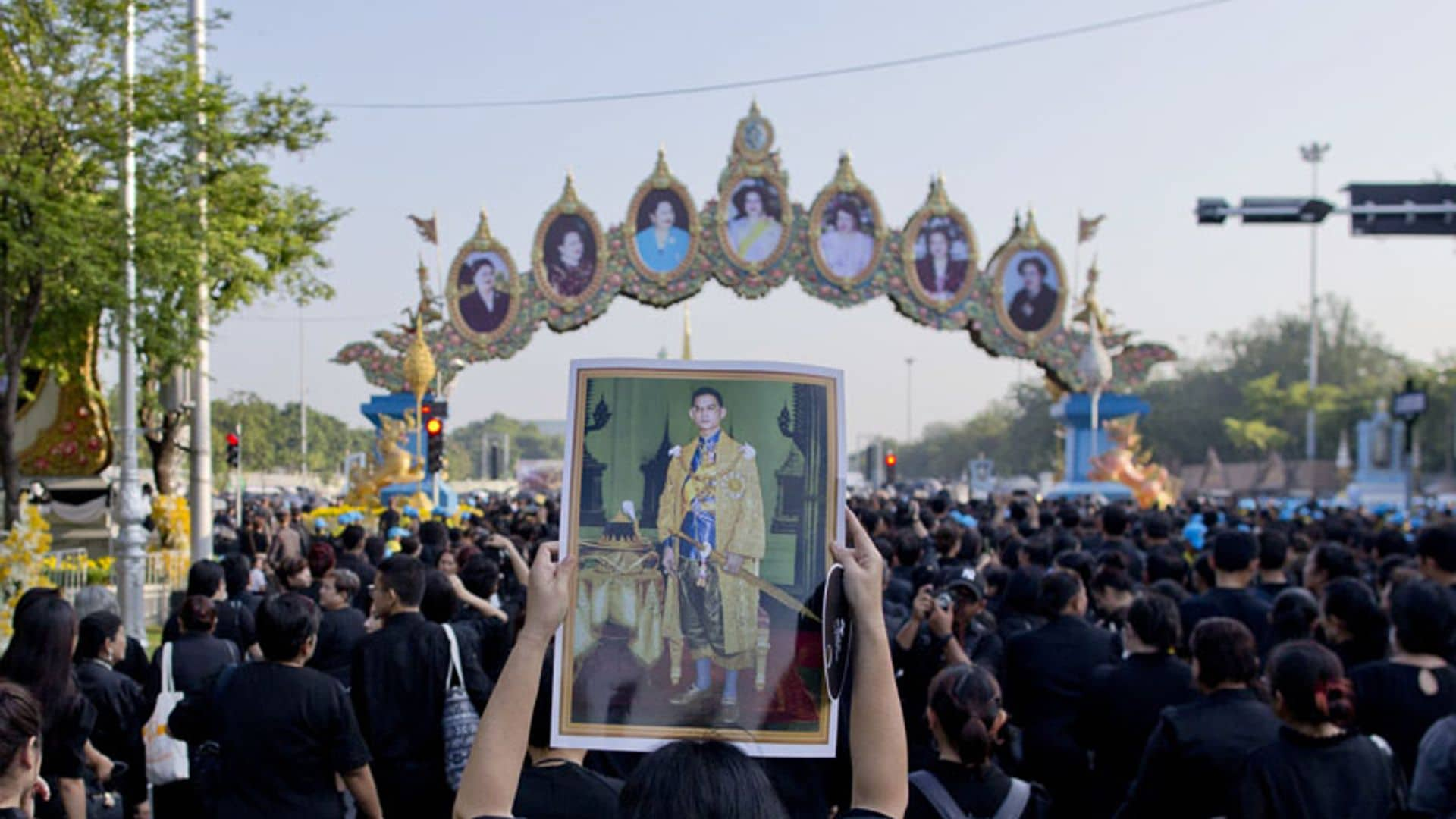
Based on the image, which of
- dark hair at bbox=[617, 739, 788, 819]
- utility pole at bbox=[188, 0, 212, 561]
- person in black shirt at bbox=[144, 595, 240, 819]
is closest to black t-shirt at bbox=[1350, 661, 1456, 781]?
dark hair at bbox=[617, 739, 788, 819]

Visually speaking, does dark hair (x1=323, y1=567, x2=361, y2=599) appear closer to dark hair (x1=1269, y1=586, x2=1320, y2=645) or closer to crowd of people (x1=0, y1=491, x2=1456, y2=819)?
crowd of people (x1=0, y1=491, x2=1456, y2=819)

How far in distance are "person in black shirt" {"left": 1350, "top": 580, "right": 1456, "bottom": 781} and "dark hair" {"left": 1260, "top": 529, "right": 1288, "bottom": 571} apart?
289 centimetres

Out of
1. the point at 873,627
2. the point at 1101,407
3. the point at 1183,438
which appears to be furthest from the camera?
the point at 1183,438

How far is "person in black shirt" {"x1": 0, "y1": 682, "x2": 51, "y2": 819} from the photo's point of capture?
337cm

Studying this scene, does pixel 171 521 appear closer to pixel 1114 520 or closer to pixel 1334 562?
pixel 1114 520

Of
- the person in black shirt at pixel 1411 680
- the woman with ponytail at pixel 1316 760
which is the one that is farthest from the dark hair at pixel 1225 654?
the person in black shirt at pixel 1411 680

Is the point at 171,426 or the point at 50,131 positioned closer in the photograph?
the point at 50,131

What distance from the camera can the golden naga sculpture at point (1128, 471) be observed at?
30.8m

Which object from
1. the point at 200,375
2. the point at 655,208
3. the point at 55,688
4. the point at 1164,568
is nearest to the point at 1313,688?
the point at 55,688

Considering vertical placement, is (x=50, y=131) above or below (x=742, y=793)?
above

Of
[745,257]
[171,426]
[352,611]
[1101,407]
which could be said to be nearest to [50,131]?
[171,426]

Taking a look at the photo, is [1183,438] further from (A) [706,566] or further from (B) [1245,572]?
(A) [706,566]

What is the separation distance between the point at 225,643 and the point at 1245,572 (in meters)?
5.27

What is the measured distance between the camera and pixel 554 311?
30781 mm
